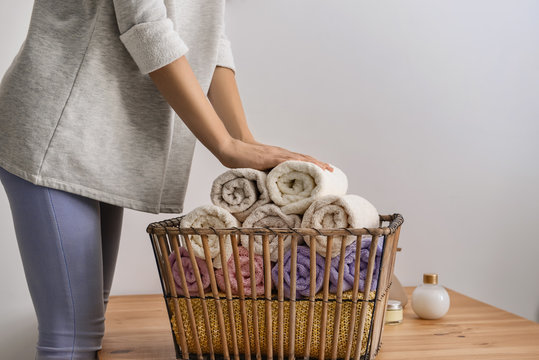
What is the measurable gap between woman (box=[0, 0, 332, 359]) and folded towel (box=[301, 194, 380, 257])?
0.35ft

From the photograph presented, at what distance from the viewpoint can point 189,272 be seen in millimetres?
724

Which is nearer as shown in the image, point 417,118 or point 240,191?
point 240,191

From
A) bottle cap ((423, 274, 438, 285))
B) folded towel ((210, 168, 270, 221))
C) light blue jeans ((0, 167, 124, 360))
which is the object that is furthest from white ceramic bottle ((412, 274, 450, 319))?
light blue jeans ((0, 167, 124, 360))

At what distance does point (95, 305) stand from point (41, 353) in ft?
0.33

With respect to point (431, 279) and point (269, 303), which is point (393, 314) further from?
point (269, 303)

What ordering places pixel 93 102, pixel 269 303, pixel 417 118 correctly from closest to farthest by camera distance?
1. pixel 269 303
2. pixel 93 102
3. pixel 417 118

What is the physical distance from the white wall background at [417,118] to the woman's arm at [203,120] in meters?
0.65

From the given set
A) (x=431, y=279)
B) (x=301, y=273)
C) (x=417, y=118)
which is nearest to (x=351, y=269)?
(x=301, y=273)

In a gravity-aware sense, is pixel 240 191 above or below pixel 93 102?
below

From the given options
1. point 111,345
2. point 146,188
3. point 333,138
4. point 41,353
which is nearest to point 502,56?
point 333,138

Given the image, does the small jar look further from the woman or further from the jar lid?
the woman

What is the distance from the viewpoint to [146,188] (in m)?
0.84

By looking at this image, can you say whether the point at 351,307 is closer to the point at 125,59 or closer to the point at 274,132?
the point at 125,59

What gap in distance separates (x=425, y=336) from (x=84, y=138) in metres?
0.74
